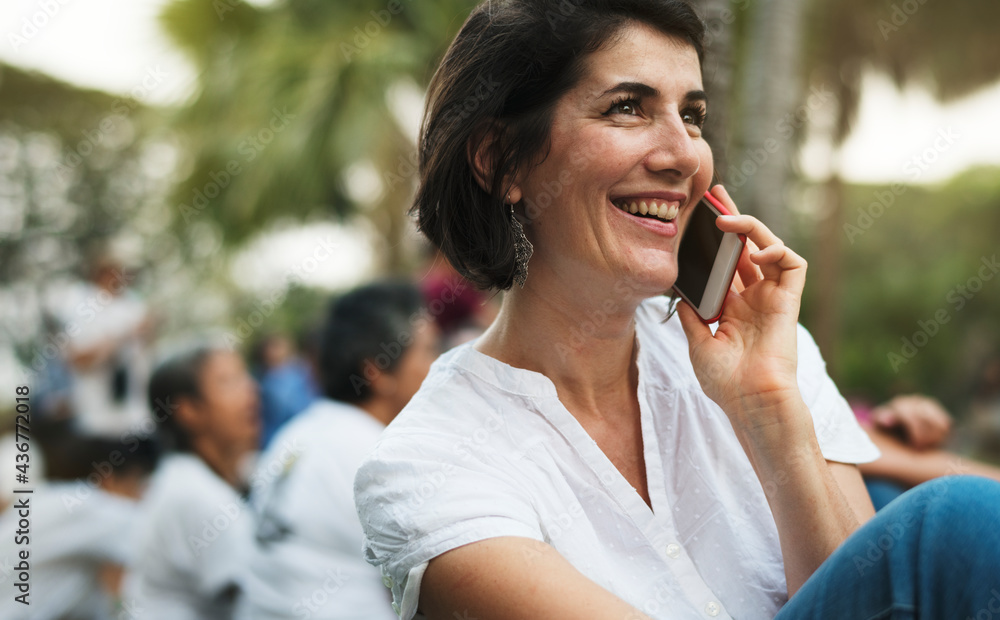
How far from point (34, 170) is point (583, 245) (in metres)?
15.0

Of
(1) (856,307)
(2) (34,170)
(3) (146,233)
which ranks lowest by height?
(1) (856,307)

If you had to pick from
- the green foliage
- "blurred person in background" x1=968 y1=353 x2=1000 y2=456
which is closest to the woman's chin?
"blurred person in background" x1=968 y1=353 x2=1000 y2=456

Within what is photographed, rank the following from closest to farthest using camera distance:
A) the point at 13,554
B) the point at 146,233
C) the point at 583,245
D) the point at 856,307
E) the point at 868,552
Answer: the point at 868,552 → the point at 583,245 → the point at 13,554 → the point at 146,233 → the point at 856,307

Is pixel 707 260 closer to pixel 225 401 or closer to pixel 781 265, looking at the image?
pixel 781 265

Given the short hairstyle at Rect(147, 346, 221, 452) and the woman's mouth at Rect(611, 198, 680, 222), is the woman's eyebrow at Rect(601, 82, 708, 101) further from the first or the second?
the short hairstyle at Rect(147, 346, 221, 452)

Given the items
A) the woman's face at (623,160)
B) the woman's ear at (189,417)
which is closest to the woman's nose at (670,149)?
the woman's face at (623,160)

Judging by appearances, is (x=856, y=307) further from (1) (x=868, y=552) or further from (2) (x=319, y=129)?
(1) (x=868, y=552)

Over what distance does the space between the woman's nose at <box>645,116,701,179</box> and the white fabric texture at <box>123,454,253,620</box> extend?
2.34 metres

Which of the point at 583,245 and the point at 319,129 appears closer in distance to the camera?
the point at 583,245

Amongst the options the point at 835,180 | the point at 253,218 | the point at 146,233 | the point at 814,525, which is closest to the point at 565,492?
the point at 814,525

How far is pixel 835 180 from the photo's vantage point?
523 inches

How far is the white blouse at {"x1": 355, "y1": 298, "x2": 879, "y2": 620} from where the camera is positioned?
4.75 feet

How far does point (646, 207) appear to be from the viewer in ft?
5.54

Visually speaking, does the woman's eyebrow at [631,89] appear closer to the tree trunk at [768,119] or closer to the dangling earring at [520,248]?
the dangling earring at [520,248]
